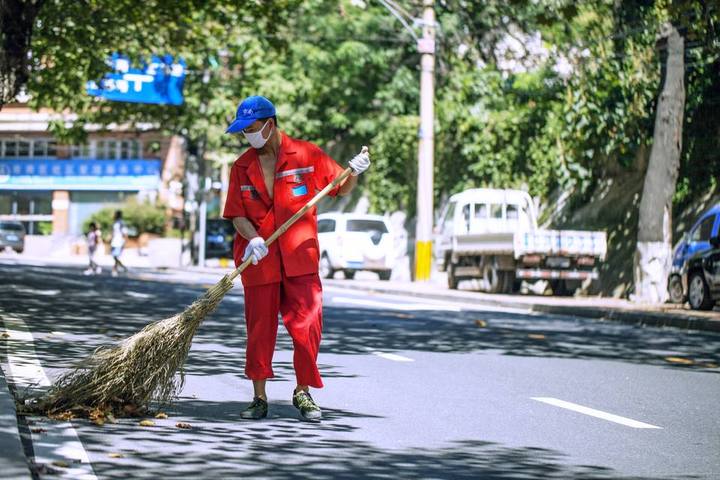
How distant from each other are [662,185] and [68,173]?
2176 inches

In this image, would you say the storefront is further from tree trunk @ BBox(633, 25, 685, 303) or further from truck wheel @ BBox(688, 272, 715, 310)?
truck wheel @ BBox(688, 272, 715, 310)

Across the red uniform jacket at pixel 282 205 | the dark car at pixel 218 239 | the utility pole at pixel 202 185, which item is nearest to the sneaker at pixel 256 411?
the red uniform jacket at pixel 282 205

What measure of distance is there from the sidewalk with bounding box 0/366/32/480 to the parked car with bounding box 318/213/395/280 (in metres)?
29.4

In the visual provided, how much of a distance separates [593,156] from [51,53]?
1118cm

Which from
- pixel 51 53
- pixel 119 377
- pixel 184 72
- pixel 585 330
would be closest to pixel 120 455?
pixel 119 377

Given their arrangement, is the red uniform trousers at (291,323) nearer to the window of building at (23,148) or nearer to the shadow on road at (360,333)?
the shadow on road at (360,333)

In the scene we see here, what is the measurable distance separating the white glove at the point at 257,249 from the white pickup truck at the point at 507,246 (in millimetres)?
19693

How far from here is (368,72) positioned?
47719mm

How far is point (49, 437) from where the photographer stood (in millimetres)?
7402

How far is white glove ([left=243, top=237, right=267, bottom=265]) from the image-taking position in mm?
8328

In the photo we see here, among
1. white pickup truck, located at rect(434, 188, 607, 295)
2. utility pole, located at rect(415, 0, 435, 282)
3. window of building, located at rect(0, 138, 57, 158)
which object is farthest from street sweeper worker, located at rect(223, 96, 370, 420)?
window of building, located at rect(0, 138, 57, 158)

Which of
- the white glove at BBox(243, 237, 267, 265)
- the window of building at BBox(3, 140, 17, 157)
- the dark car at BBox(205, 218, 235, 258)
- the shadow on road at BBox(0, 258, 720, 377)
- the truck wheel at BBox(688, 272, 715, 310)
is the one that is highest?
the window of building at BBox(3, 140, 17, 157)

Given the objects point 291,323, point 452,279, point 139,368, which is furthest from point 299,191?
point 452,279

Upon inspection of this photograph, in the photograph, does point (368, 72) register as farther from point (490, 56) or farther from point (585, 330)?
point (585, 330)
